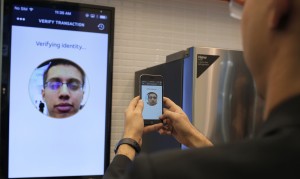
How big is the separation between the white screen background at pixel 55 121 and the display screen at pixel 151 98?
545 mm

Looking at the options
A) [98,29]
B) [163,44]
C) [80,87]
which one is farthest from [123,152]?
[163,44]

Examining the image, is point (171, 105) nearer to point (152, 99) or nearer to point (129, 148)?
point (152, 99)

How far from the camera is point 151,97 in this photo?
1.32 metres

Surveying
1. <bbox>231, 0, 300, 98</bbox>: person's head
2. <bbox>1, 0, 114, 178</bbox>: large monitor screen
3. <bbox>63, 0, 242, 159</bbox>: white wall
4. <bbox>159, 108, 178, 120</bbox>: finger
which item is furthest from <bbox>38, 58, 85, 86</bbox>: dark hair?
<bbox>231, 0, 300, 98</bbox>: person's head

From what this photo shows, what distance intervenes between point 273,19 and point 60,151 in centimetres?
149

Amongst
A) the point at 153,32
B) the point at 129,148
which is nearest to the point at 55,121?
the point at 153,32

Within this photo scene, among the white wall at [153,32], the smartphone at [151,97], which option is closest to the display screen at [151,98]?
the smartphone at [151,97]

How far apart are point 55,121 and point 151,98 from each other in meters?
0.65

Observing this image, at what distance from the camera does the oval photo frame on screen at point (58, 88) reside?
169 cm

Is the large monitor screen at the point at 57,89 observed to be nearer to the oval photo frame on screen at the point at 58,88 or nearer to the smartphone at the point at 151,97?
the oval photo frame on screen at the point at 58,88

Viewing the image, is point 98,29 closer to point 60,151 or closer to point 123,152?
point 60,151

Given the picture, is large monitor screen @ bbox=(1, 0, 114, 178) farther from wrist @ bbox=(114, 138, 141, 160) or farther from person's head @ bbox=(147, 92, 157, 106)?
wrist @ bbox=(114, 138, 141, 160)

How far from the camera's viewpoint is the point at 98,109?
1.80 m

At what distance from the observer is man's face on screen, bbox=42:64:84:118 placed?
1.71 metres
